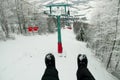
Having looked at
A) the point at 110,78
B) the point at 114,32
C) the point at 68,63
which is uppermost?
the point at 114,32

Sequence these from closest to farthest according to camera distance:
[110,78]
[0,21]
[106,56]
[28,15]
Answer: [110,78], [106,56], [0,21], [28,15]

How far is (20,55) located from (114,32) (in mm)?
10187

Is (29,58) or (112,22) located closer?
(29,58)

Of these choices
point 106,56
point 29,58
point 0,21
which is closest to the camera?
point 29,58

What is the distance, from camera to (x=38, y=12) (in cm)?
4909

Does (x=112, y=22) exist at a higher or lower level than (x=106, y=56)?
higher

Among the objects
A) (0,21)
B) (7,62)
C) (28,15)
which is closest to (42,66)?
(7,62)

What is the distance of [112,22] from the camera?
20.1 metres

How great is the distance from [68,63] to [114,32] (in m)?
6.69

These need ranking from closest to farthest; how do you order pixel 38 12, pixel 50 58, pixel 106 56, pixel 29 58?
pixel 50 58 < pixel 29 58 < pixel 106 56 < pixel 38 12

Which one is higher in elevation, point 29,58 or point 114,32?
point 114,32

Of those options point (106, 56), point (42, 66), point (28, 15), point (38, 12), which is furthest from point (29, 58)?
point (38, 12)

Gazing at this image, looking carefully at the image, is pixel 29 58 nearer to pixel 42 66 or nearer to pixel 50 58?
pixel 42 66

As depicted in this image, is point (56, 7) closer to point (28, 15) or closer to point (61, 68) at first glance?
point (61, 68)
